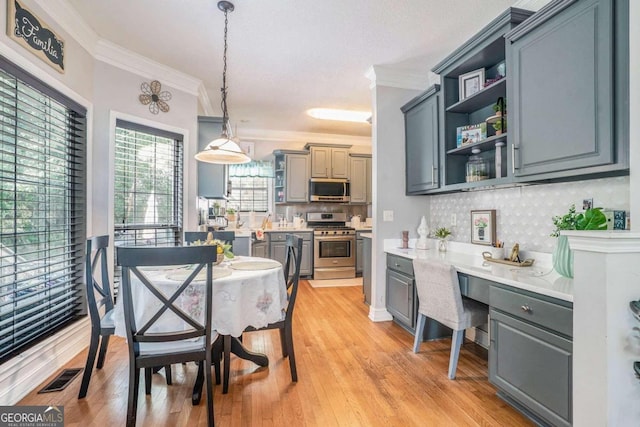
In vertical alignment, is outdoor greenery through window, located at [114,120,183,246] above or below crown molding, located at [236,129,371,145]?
below

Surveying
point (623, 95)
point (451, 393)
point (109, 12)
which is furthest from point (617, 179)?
point (109, 12)

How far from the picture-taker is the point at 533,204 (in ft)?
7.52

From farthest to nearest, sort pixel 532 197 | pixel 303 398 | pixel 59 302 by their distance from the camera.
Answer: pixel 59 302 < pixel 532 197 < pixel 303 398

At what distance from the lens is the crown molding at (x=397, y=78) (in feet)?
11.1

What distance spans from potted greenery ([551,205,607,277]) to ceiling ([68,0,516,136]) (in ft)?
5.46

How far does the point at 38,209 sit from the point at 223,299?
159 cm

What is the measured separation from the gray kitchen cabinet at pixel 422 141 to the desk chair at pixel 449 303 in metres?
1.00

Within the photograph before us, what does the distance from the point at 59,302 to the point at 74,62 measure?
6.33 feet

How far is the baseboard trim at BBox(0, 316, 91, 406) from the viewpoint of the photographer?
6.16ft

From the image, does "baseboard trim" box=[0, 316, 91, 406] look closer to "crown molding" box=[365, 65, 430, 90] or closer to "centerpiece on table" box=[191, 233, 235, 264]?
"centerpiece on table" box=[191, 233, 235, 264]

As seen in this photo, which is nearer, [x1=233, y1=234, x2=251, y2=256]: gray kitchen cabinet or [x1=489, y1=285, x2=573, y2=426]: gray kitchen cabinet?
[x1=489, y1=285, x2=573, y2=426]: gray kitchen cabinet

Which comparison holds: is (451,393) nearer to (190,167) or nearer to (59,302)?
(59,302)

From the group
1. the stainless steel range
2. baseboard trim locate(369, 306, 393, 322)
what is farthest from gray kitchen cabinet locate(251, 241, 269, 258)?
baseboard trim locate(369, 306, 393, 322)

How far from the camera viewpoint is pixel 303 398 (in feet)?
6.45
